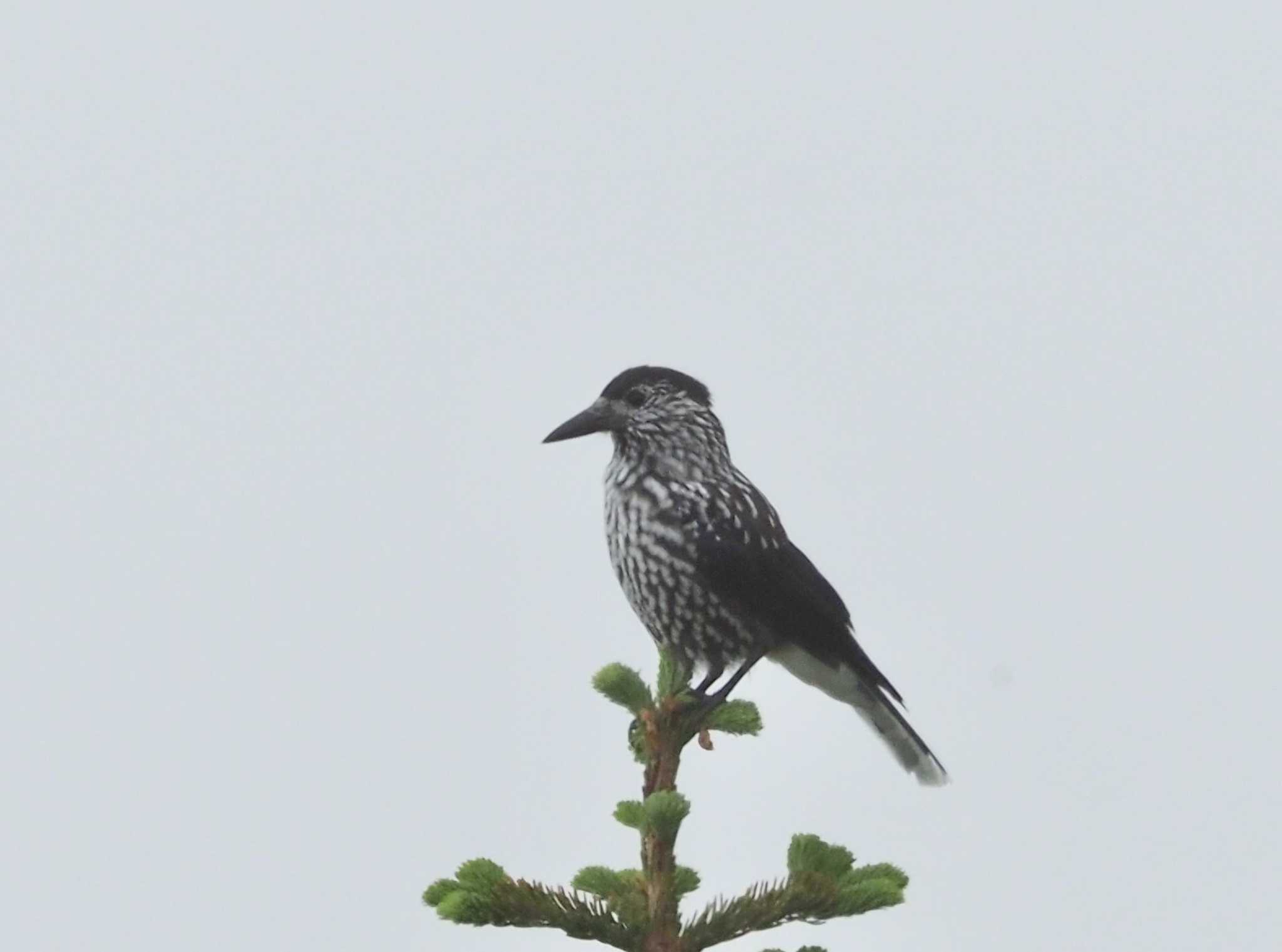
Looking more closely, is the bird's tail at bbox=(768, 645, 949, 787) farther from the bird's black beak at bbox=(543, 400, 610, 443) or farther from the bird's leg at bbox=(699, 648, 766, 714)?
the bird's black beak at bbox=(543, 400, 610, 443)

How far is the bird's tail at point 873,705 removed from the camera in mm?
6852

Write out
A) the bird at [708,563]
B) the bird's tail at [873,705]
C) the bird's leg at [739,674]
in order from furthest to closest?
1. the bird's tail at [873,705]
2. the bird at [708,563]
3. the bird's leg at [739,674]

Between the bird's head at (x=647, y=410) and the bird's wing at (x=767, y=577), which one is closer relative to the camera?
the bird's wing at (x=767, y=577)

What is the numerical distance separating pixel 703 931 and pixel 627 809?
0.32 metres

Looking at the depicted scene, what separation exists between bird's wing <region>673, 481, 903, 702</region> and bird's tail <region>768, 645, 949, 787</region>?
5cm

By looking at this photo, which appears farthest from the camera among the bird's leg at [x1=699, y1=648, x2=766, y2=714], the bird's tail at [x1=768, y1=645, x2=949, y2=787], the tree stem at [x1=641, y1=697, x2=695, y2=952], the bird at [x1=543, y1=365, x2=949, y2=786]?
the bird's tail at [x1=768, y1=645, x2=949, y2=787]

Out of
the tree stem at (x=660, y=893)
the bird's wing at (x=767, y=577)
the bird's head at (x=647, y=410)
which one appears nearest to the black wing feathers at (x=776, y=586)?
the bird's wing at (x=767, y=577)

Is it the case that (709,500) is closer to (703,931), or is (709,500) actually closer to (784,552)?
(784,552)

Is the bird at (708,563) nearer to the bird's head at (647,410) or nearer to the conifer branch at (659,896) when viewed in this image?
the bird's head at (647,410)

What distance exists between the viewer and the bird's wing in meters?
6.55

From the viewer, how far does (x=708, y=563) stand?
6.53 meters

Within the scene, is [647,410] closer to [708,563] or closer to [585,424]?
[585,424]

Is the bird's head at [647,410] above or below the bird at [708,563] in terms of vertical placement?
above

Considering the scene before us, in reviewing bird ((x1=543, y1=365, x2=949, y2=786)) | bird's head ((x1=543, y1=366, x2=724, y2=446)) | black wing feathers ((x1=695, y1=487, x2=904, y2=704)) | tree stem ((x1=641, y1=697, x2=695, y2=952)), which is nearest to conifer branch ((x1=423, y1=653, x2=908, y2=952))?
tree stem ((x1=641, y1=697, x2=695, y2=952))
